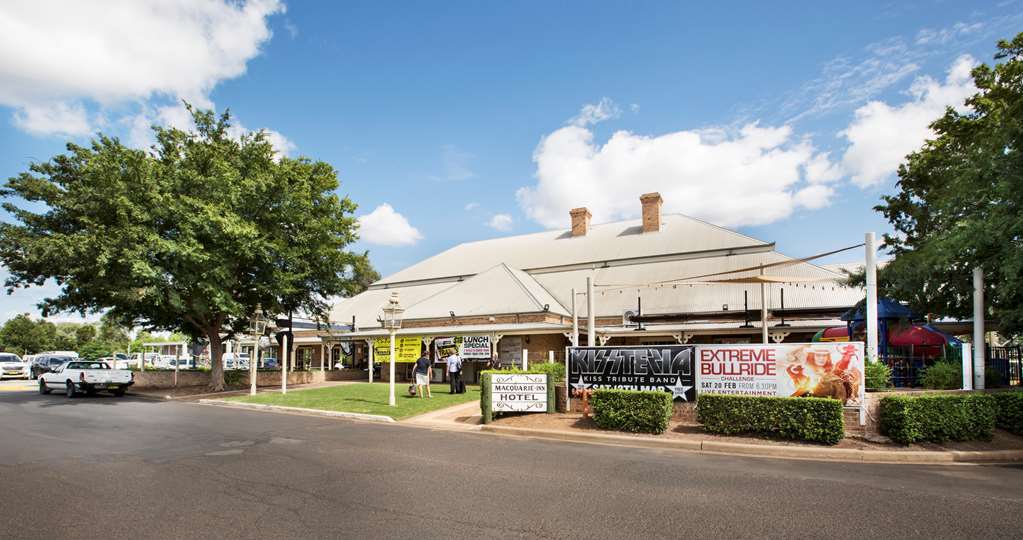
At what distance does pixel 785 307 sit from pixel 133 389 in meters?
30.6

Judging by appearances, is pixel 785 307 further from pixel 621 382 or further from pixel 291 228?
pixel 291 228

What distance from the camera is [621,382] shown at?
1366cm

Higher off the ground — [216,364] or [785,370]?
[785,370]

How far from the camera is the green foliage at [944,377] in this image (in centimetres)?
1247

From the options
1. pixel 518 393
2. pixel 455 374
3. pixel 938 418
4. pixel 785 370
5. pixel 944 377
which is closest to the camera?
pixel 938 418

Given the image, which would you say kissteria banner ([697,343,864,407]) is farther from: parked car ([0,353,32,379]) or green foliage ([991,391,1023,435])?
parked car ([0,353,32,379])

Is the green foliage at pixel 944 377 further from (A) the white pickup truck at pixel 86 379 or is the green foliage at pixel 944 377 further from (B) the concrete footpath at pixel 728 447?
(A) the white pickup truck at pixel 86 379

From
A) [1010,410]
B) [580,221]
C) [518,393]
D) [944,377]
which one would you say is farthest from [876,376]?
[580,221]

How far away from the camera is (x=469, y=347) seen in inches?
1084

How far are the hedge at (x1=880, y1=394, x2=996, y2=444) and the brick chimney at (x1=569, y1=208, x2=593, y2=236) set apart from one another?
31.2m

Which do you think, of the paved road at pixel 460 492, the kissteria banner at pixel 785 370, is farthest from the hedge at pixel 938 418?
the paved road at pixel 460 492

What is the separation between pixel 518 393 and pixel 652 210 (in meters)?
26.3

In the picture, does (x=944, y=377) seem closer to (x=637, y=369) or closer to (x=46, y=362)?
(x=637, y=369)

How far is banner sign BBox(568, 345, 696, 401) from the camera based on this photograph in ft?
42.3
